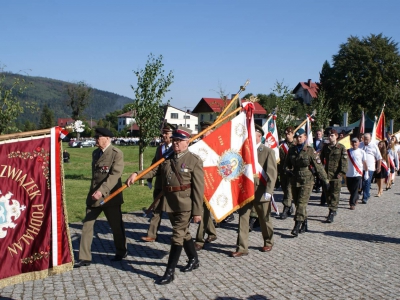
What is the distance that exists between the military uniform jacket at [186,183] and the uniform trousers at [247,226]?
4.80 feet

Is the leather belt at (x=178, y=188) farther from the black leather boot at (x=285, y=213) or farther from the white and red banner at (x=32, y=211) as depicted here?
the black leather boot at (x=285, y=213)

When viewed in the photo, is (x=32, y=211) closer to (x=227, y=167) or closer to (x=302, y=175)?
(x=227, y=167)

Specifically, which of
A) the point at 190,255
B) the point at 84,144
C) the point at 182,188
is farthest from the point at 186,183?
the point at 84,144

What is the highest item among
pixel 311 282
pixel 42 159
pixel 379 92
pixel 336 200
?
pixel 379 92

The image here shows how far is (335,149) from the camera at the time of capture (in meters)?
11.4

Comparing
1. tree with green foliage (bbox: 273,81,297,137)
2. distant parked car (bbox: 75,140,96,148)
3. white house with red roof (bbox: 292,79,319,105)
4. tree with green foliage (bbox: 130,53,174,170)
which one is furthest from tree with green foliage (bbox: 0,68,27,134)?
white house with red roof (bbox: 292,79,319,105)

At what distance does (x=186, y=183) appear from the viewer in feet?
20.6

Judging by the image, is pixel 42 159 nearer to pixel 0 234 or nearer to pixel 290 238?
pixel 0 234

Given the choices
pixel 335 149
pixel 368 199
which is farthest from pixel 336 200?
pixel 368 199

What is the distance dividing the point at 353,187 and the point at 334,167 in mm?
1870

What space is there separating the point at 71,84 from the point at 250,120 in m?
85.6

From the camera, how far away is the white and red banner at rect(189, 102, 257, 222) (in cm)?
744

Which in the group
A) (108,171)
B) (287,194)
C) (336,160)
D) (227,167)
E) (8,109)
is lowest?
(287,194)

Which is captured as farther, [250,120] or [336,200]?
[336,200]
